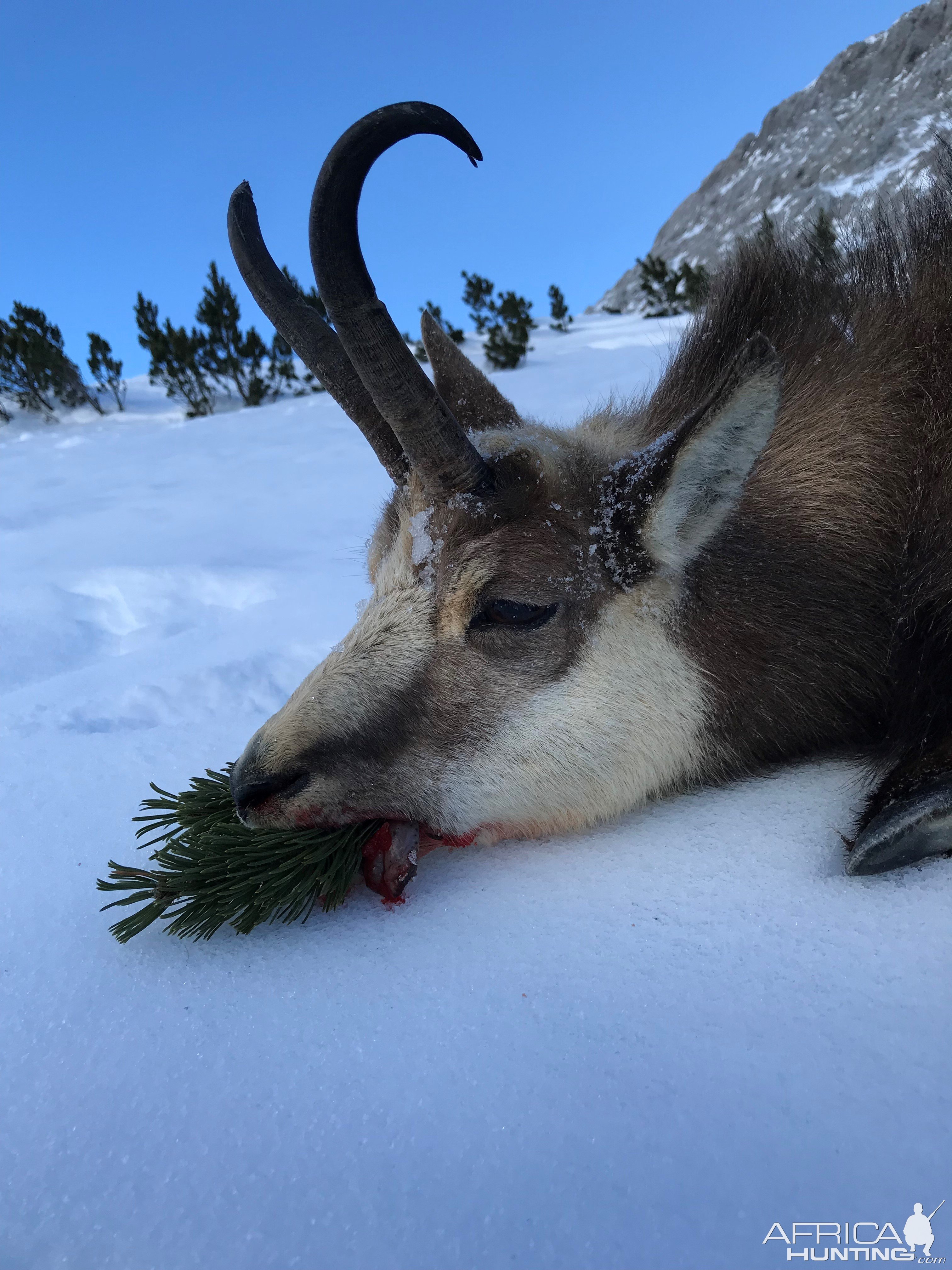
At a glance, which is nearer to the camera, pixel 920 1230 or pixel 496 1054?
pixel 920 1230

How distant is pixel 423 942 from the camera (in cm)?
184

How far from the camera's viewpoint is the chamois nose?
208cm

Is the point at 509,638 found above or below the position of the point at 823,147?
below

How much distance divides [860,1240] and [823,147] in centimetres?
5913

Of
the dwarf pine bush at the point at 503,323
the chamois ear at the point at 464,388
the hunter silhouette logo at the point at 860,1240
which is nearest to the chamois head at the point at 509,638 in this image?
the chamois ear at the point at 464,388

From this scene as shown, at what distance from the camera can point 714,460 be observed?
2.26 metres

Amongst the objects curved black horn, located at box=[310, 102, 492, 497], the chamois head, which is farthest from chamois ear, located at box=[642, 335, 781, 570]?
curved black horn, located at box=[310, 102, 492, 497]

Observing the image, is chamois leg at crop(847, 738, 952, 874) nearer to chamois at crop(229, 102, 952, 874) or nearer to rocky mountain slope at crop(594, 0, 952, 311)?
chamois at crop(229, 102, 952, 874)

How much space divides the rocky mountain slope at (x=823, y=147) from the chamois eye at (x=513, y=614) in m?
6.72

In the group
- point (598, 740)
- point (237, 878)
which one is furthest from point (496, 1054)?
point (598, 740)

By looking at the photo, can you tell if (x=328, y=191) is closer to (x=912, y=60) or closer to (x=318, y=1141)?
(x=318, y=1141)

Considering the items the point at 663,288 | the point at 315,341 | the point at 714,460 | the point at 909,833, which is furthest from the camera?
the point at 663,288

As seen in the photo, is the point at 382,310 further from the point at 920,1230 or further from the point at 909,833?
the point at 920,1230

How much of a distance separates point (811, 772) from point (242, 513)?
615 cm
